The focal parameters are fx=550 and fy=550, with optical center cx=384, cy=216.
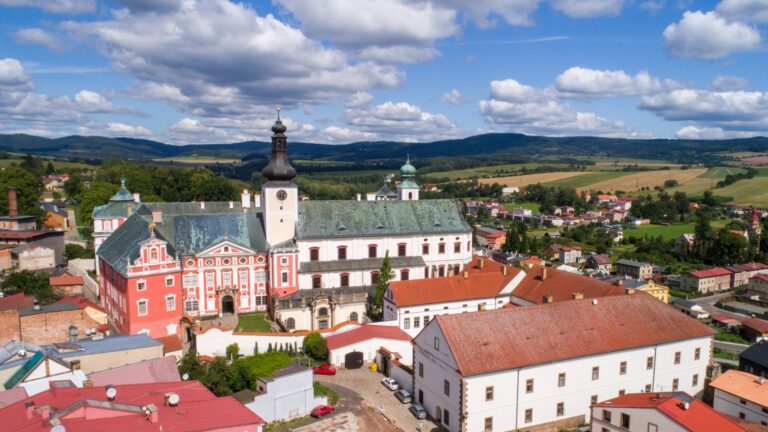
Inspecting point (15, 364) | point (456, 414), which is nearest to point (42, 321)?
point (15, 364)

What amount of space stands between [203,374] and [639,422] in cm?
2099

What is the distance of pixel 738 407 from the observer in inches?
1166

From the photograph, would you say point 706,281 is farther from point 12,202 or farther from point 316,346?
point 12,202

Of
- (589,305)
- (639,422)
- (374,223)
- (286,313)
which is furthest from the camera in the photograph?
(374,223)

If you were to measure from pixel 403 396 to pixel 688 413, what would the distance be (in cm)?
1390

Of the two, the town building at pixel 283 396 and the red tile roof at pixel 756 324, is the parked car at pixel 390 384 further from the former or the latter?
the red tile roof at pixel 756 324

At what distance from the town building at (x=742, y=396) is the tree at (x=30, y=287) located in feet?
151

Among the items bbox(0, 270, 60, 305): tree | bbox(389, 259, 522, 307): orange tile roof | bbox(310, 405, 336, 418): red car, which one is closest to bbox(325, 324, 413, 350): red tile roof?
bbox(389, 259, 522, 307): orange tile roof

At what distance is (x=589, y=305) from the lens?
31.2m

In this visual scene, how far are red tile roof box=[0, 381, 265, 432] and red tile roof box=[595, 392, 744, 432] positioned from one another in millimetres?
16673

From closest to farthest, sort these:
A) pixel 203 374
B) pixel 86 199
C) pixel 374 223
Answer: pixel 203 374 < pixel 374 223 < pixel 86 199

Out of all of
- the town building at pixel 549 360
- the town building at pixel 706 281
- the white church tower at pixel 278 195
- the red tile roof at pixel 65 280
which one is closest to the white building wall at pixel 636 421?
the town building at pixel 549 360

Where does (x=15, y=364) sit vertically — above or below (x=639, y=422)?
above

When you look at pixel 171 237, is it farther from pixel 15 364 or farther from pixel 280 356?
pixel 15 364
